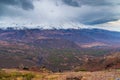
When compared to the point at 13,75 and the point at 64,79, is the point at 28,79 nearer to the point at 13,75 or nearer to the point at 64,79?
the point at 13,75

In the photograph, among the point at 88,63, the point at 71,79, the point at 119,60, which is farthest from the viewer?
the point at 88,63

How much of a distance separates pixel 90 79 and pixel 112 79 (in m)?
6.16

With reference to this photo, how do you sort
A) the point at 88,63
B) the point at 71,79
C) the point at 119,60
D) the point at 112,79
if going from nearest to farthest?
the point at 112,79, the point at 71,79, the point at 119,60, the point at 88,63

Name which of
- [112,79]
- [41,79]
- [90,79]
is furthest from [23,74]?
[112,79]

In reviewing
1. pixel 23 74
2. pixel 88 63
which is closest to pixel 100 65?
pixel 88 63

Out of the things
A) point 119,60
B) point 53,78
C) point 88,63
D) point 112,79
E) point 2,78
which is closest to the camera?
point 112,79

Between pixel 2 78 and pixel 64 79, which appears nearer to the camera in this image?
pixel 64 79

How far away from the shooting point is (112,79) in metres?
67.2

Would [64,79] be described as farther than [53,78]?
No

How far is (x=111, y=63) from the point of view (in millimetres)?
128125

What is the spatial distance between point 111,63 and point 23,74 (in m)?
51.0

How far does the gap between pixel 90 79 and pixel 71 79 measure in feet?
16.6

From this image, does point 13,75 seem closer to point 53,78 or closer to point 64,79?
point 53,78

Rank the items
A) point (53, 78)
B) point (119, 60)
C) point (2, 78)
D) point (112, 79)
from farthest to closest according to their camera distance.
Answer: point (119, 60) → point (2, 78) → point (53, 78) → point (112, 79)
